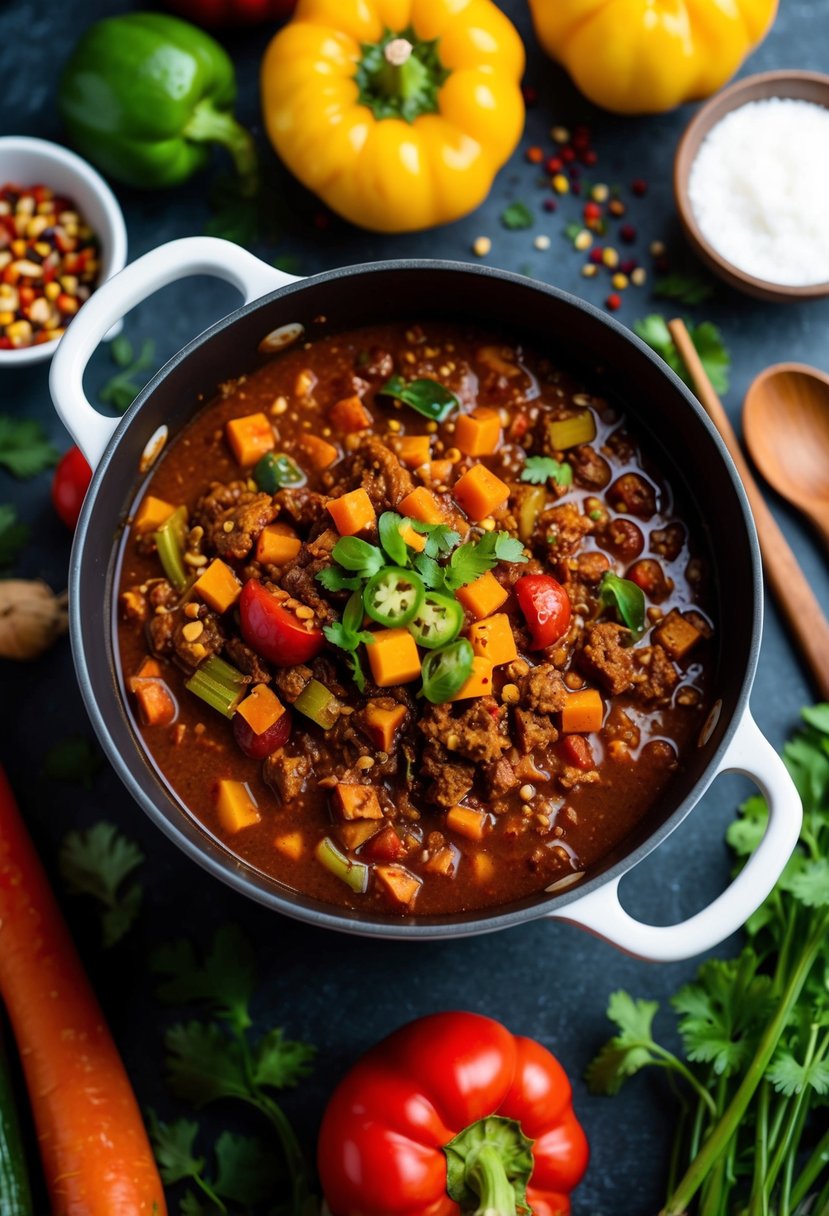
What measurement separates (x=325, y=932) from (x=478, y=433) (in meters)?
1.72

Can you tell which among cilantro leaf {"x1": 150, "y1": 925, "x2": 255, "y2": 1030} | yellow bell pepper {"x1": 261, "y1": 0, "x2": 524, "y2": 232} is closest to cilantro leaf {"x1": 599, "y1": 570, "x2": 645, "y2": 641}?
yellow bell pepper {"x1": 261, "y1": 0, "x2": 524, "y2": 232}

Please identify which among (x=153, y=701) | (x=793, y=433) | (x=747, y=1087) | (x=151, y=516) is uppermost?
(x=793, y=433)

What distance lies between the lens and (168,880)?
4.05m

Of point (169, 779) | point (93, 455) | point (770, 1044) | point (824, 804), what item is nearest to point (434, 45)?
point (93, 455)

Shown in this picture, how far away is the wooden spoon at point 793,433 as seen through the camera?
13.9ft

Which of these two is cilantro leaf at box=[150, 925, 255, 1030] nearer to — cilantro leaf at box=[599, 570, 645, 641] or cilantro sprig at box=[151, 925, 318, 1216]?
cilantro sprig at box=[151, 925, 318, 1216]

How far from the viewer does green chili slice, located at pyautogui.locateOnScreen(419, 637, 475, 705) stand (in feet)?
10.8

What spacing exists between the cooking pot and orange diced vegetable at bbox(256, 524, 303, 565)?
1.50ft

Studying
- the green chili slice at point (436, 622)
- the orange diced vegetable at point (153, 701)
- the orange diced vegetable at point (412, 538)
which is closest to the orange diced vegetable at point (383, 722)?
the green chili slice at point (436, 622)

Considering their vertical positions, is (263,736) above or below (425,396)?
below

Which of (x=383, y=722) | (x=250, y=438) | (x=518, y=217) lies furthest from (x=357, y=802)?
(x=518, y=217)

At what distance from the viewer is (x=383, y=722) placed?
338 cm

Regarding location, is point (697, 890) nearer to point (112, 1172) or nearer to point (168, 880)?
point (168, 880)

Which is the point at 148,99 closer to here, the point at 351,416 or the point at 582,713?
the point at 351,416
